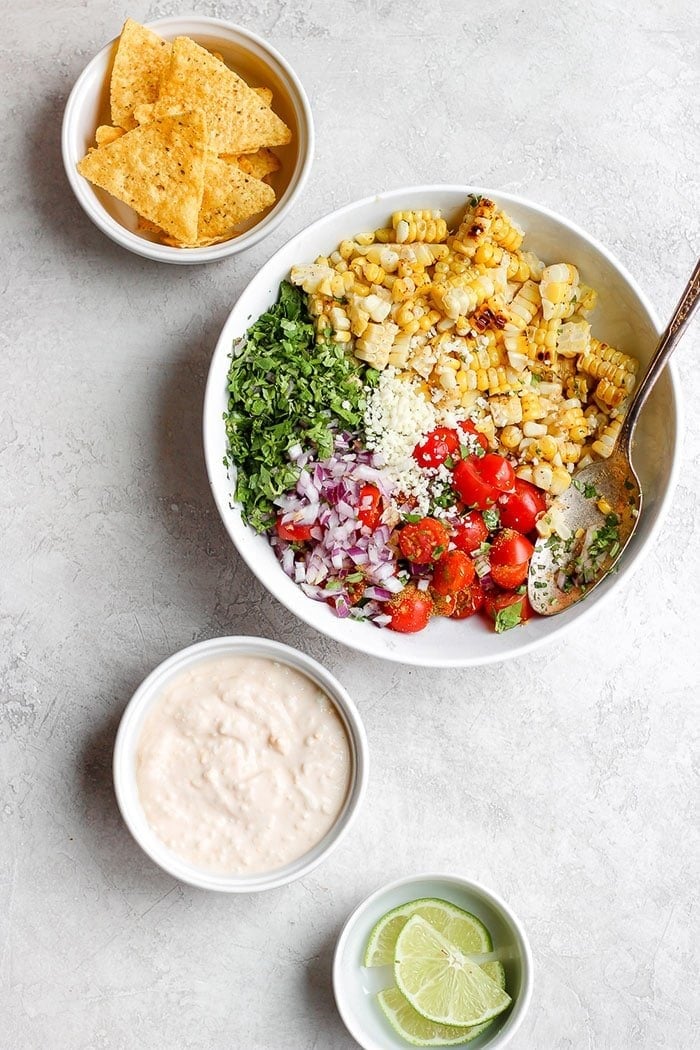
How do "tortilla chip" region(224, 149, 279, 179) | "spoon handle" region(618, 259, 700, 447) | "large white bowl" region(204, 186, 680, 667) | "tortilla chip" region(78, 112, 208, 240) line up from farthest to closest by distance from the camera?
"tortilla chip" region(224, 149, 279, 179) < "tortilla chip" region(78, 112, 208, 240) < "large white bowl" region(204, 186, 680, 667) < "spoon handle" region(618, 259, 700, 447)

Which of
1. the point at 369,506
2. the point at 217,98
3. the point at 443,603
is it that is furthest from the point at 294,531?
the point at 217,98

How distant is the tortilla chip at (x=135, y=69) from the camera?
264cm

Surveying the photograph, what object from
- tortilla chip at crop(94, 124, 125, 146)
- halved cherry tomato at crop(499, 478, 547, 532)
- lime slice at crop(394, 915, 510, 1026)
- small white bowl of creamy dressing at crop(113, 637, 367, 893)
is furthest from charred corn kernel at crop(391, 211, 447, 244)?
A: lime slice at crop(394, 915, 510, 1026)

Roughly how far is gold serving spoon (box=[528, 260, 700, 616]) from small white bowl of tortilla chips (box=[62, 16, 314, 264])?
114 cm

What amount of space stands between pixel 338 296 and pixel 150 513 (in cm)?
87

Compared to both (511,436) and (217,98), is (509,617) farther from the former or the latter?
(217,98)

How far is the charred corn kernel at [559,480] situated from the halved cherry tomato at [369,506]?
1.60 feet

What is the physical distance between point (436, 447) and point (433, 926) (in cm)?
137

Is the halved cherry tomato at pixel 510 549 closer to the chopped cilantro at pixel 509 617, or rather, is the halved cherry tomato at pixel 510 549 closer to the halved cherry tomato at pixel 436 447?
the chopped cilantro at pixel 509 617

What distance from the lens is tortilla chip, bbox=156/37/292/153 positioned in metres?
2.66

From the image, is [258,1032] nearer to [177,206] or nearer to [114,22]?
[177,206]

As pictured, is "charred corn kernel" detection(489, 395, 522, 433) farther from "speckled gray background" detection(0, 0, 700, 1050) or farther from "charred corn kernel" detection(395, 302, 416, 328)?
"speckled gray background" detection(0, 0, 700, 1050)

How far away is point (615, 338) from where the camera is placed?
8.89 feet

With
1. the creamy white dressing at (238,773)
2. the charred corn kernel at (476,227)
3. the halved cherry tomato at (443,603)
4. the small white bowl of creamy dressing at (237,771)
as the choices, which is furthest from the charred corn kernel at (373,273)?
the creamy white dressing at (238,773)
